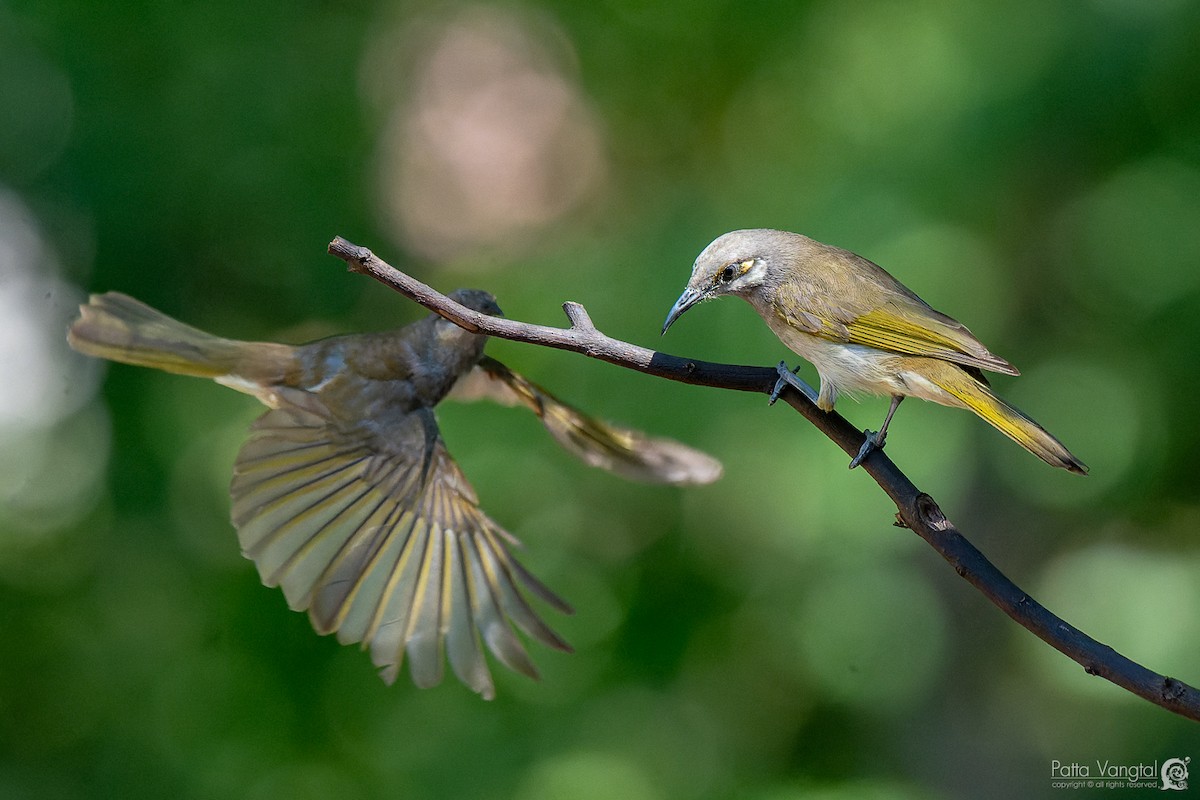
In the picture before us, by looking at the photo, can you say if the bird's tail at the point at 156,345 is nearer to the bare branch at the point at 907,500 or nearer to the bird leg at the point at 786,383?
the bare branch at the point at 907,500

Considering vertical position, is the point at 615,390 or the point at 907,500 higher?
the point at 907,500

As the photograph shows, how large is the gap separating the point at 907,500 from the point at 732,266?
63 cm

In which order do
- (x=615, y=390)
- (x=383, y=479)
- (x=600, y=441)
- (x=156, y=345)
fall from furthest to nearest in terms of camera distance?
(x=615, y=390), (x=600, y=441), (x=383, y=479), (x=156, y=345)

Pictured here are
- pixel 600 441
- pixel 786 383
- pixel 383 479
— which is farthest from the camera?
pixel 600 441

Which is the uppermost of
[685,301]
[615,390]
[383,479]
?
[685,301]

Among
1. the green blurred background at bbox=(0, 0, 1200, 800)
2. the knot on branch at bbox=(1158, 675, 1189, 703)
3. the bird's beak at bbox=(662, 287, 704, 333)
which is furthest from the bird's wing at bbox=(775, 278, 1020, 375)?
the green blurred background at bbox=(0, 0, 1200, 800)

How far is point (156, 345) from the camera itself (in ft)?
5.49

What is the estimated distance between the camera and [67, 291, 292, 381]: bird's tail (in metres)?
1.59

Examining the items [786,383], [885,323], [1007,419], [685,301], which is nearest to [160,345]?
[685,301]

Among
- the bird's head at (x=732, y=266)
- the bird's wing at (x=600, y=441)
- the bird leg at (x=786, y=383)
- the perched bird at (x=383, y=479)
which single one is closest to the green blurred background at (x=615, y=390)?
the bird's wing at (x=600, y=441)

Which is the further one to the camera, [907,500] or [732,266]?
[732,266]

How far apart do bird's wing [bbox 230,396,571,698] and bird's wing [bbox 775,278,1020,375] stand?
2.03ft

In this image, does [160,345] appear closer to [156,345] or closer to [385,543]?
[156,345]

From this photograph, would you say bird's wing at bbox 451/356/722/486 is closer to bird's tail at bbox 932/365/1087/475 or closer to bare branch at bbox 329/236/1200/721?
bird's tail at bbox 932/365/1087/475
